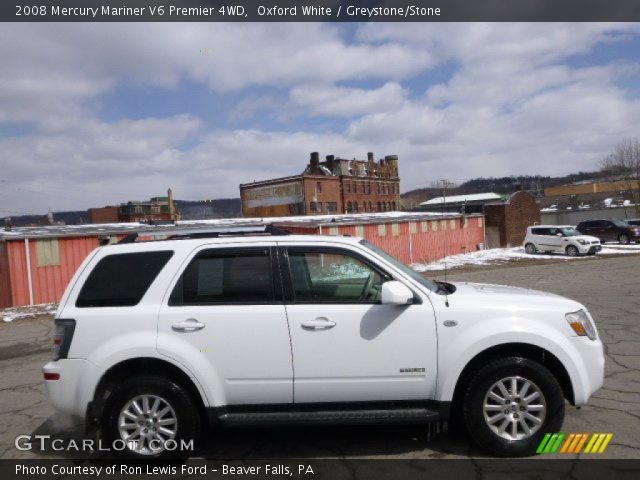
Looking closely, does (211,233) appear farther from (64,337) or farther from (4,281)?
(4,281)

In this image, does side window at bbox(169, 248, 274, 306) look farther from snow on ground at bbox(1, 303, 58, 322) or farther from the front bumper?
snow on ground at bbox(1, 303, 58, 322)

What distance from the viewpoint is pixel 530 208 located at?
39594 mm

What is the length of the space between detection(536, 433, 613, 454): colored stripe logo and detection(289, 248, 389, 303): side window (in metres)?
1.76

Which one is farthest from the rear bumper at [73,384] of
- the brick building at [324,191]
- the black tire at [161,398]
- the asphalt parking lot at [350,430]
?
the brick building at [324,191]

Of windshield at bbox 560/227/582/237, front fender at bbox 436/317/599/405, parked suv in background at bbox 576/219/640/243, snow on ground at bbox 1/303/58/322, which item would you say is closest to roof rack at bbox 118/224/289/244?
front fender at bbox 436/317/599/405

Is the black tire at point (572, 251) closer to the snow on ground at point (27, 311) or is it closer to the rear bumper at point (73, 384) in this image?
the snow on ground at point (27, 311)

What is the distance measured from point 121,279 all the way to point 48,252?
1418cm

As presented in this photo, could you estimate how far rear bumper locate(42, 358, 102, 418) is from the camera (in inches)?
153

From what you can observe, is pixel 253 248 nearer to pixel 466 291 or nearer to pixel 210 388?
pixel 210 388

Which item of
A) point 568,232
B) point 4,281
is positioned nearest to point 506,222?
point 568,232

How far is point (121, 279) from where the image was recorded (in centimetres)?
411

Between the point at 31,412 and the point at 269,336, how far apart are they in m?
3.40

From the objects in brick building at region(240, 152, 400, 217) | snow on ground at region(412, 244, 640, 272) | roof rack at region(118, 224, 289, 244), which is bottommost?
snow on ground at region(412, 244, 640, 272)

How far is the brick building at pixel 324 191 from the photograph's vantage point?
232ft
